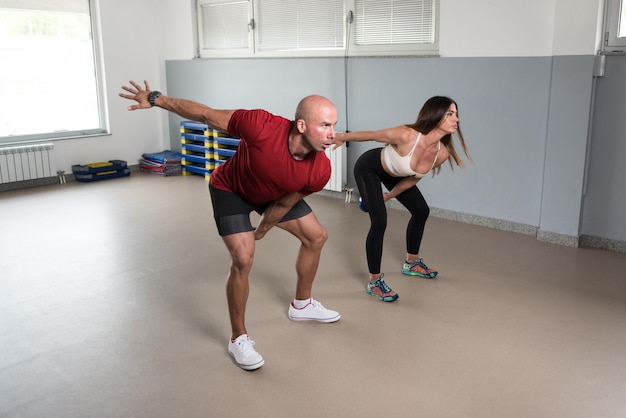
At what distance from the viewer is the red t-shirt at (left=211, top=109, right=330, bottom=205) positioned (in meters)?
2.68

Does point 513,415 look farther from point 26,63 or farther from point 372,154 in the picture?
point 26,63

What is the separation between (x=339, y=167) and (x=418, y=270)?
2299mm

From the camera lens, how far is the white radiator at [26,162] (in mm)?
6738

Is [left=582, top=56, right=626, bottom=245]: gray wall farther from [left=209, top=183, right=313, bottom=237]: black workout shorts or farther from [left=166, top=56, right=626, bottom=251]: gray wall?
[left=209, top=183, right=313, bottom=237]: black workout shorts

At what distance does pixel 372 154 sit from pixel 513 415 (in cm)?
183

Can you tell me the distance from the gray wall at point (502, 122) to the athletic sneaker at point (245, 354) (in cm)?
298

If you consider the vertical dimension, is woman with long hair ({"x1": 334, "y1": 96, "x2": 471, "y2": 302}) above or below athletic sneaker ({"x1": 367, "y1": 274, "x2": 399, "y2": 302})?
above

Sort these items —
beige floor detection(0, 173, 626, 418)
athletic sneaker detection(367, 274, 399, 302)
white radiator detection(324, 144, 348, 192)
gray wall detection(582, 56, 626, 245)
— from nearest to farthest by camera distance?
beige floor detection(0, 173, 626, 418) → athletic sneaker detection(367, 274, 399, 302) → gray wall detection(582, 56, 626, 245) → white radiator detection(324, 144, 348, 192)

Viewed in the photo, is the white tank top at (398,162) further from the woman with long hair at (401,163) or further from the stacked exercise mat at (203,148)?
the stacked exercise mat at (203,148)

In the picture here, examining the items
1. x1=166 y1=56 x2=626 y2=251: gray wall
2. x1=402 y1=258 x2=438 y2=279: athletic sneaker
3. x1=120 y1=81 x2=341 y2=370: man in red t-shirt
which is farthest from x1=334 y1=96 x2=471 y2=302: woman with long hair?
x1=166 y1=56 x2=626 y2=251: gray wall

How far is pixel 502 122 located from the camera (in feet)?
16.6

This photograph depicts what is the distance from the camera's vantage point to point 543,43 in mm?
4723

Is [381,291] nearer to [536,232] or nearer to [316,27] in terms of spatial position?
[536,232]

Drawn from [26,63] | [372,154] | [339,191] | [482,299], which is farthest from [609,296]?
[26,63]
